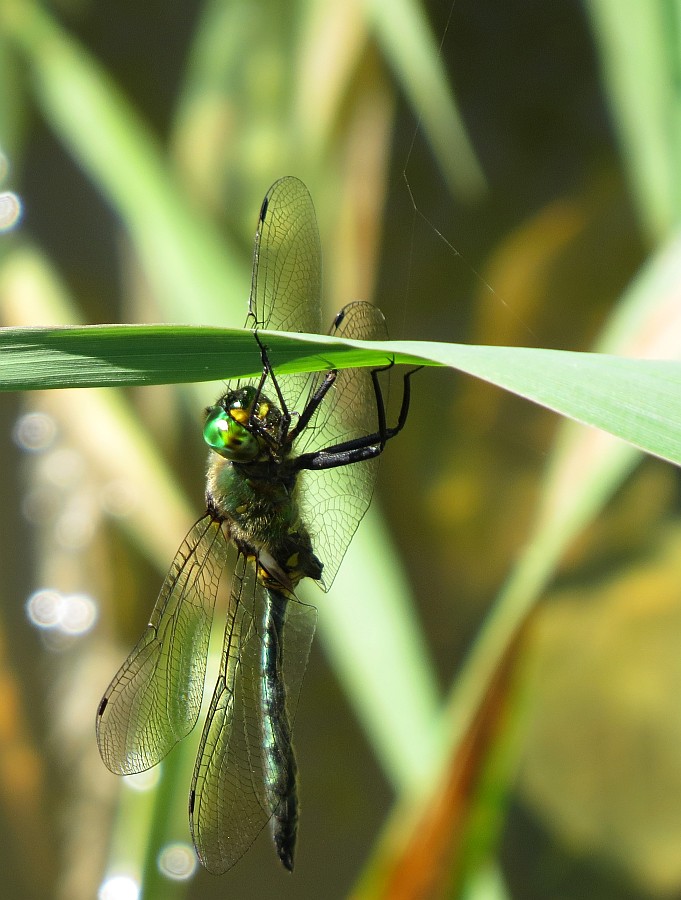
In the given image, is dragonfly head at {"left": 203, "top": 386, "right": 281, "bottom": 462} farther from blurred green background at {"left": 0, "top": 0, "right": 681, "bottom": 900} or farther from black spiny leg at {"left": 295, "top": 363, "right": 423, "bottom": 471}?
blurred green background at {"left": 0, "top": 0, "right": 681, "bottom": 900}

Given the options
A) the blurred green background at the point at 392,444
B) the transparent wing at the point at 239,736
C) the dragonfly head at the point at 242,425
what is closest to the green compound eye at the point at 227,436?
the dragonfly head at the point at 242,425

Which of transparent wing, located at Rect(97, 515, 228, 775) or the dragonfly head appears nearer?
the dragonfly head

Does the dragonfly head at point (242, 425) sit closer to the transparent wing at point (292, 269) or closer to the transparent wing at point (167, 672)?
the transparent wing at point (292, 269)

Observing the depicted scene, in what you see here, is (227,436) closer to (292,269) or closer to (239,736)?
(292,269)

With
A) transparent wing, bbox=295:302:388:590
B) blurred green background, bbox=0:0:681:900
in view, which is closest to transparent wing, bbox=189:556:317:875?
transparent wing, bbox=295:302:388:590

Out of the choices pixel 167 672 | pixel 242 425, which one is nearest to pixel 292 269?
pixel 242 425

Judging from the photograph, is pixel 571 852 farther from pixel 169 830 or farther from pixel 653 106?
pixel 653 106
